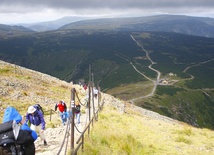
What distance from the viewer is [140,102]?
114062 millimetres

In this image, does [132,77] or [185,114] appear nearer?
[185,114]

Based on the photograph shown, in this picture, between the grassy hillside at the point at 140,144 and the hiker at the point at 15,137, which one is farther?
the grassy hillside at the point at 140,144

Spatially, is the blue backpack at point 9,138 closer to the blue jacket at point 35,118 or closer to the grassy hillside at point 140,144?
the grassy hillside at point 140,144

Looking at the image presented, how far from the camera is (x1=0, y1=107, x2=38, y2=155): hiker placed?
6133mm

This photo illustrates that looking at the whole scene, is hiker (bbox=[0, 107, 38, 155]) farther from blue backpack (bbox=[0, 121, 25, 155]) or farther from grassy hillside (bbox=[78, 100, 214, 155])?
grassy hillside (bbox=[78, 100, 214, 155])

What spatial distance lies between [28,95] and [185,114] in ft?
361

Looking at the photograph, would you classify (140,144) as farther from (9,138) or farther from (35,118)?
(9,138)

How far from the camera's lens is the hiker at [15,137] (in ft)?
20.1

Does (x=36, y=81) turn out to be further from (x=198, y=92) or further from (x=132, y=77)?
(x=132, y=77)

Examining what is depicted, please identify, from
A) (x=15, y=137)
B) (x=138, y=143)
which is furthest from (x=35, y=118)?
(x=138, y=143)

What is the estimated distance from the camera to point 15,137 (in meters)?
6.22

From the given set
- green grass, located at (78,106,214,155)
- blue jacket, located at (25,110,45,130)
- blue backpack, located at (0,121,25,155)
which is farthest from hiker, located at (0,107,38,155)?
blue jacket, located at (25,110,45,130)

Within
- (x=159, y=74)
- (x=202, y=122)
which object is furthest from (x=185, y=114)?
(x=159, y=74)

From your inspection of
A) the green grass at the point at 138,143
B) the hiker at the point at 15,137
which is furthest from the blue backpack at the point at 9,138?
the green grass at the point at 138,143
